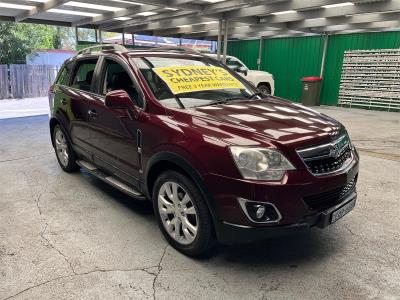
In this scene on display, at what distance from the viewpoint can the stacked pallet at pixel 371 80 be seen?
11648 mm

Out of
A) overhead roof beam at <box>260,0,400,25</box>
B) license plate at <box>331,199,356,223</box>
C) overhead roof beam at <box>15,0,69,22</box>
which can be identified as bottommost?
license plate at <box>331,199,356,223</box>

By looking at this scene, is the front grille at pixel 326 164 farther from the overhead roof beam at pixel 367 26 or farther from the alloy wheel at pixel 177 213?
the overhead roof beam at pixel 367 26

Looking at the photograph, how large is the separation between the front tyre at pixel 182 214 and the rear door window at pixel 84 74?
1.85 m

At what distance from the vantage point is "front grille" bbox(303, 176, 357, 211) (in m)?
2.33

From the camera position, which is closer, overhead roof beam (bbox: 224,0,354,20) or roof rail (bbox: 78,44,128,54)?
roof rail (bbox: 78,44,128,54)

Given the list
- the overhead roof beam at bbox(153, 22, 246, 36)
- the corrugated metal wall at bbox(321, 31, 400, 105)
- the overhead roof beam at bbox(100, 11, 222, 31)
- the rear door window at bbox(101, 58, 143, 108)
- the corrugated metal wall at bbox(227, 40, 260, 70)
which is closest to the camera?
the rear door window at bbox(101, 58, 143, 108)

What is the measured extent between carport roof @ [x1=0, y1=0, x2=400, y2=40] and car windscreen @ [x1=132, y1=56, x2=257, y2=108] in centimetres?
460

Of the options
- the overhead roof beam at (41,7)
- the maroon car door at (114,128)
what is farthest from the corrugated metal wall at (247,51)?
the maroon car door at (114,128)

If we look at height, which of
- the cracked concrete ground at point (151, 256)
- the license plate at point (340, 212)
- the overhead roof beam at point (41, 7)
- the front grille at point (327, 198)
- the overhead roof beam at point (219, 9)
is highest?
the overhead roof beam at point (219, 9)

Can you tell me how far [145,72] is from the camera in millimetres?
3160

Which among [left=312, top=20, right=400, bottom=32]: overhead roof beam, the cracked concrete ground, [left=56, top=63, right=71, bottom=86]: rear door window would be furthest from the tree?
the cracked concrete ground

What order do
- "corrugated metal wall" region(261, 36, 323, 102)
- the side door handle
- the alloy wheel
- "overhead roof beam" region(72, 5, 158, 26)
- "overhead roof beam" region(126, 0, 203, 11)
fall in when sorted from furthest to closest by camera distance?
"corrugated metal wall" region(261, 36, 323, 102), "overhead roof beam" region(72, 5, 158, 26), "overhead roof beam" region(126, 0, 203, 11), the side door handle, the alloy wheel

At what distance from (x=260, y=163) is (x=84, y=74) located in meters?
2.86

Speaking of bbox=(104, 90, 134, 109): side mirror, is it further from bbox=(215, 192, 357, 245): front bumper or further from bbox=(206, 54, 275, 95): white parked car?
bbox=(206, 54, 275, 95): white parked car
